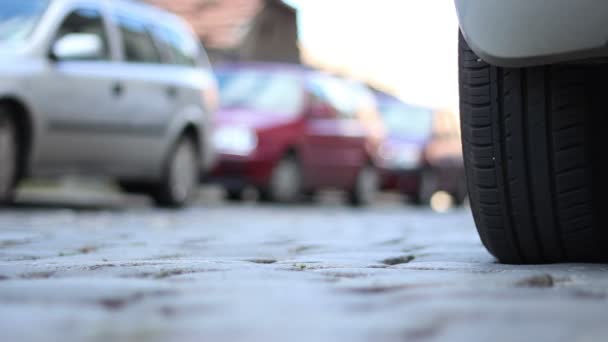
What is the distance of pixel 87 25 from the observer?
8.73 metres

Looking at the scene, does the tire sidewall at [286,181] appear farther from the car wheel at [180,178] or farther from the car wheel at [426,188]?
the car wheel at [426,188]

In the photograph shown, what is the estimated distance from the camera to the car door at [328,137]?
12703mm

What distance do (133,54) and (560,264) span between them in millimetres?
6263

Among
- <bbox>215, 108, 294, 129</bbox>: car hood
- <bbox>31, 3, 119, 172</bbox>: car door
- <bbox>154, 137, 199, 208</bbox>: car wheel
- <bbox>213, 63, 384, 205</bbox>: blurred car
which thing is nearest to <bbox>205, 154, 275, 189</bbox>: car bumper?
<bbox>213, 63, 384, 205</bbox>: blurred car

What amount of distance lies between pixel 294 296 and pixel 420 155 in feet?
42.1

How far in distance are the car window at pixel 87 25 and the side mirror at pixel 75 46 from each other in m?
0.09

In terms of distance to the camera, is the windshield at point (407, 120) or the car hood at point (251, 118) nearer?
the car hood at point (251, 118)

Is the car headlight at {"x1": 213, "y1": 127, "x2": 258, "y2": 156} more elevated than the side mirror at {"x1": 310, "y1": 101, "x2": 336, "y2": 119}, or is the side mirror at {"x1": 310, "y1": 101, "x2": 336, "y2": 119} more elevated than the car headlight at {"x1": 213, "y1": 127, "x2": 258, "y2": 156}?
the side mirror at {"x1": 310, "y1": 101, "x2": 336, "y2": 119}

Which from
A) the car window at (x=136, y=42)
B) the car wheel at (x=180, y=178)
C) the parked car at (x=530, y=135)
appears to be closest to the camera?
the parked car at (x=530, y=135)

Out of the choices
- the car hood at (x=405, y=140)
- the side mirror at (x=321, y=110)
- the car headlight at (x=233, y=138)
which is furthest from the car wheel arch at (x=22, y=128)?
the car hood at (x=405, y=140)

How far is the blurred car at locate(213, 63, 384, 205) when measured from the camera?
1180cm

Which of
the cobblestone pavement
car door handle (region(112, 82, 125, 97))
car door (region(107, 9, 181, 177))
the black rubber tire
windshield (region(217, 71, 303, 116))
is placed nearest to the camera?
the cobblestone pavement

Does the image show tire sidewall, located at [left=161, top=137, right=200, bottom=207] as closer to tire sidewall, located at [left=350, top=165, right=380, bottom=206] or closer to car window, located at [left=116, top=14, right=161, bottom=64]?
car window, located at [left=116, top=14, right=161, bottom=64]

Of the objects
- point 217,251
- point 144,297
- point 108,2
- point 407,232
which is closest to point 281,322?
point 144,297
